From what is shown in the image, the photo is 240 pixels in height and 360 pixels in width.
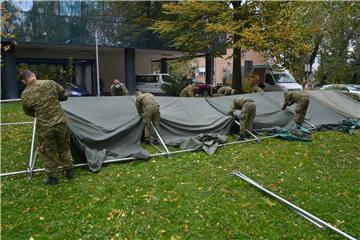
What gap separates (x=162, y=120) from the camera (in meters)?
8.20

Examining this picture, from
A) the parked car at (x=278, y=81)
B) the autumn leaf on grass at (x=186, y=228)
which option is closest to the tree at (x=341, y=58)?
the parked car at (x=278, y=81)

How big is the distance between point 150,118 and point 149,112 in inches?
6.3

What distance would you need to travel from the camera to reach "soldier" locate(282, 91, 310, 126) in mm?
9898

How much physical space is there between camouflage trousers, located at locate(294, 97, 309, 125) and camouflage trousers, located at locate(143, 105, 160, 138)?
4530 mm

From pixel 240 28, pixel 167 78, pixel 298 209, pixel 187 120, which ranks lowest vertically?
pixel 298 209

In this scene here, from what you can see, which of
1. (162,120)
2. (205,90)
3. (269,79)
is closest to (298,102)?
(162,120)

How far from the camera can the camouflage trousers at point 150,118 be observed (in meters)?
7.70

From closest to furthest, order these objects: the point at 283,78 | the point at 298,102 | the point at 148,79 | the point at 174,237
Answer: the point at 174,237, the point at 298,102, the point at 283,78, the point at 148,79

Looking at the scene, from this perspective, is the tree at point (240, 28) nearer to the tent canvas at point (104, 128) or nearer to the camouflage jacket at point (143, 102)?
the camouflage jacket at point (143, 102)

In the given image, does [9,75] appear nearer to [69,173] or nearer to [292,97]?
[69,173]

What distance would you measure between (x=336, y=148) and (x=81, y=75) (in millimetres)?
23812

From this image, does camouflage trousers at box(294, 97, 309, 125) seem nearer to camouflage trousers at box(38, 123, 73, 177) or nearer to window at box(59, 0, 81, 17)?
camouflage trousers at box(38, 123, 73, 177)

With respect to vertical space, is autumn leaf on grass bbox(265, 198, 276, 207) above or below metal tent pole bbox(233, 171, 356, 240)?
below

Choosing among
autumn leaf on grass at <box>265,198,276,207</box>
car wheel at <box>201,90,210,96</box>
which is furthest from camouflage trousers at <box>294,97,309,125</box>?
car wheel at <box>201,90,210,96</box>
